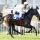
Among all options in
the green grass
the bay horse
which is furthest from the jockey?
the green grass

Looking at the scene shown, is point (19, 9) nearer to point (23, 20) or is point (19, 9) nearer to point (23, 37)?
point (23, 20)

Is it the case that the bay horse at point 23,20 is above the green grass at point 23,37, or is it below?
above

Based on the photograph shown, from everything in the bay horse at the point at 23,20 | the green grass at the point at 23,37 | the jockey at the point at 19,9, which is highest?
the jockey at the point at 19,9

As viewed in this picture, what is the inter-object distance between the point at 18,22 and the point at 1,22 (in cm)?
17

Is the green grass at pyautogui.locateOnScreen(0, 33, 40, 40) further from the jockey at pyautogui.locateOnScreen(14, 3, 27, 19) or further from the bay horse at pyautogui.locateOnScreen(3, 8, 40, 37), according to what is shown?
the jockey at pyautogui.locateOnScreen(14, 3, 27, 19)

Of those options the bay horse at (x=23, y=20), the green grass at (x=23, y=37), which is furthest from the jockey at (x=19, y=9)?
the green grass at (x=23, y=37)

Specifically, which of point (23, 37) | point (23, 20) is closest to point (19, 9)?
point (23, 20)

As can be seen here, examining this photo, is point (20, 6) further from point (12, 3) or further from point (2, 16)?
point (2, 16)

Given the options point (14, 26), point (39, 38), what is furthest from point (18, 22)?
point (39, 38)

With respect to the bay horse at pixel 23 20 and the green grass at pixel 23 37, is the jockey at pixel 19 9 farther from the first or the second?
the green grass at pixel 23 37

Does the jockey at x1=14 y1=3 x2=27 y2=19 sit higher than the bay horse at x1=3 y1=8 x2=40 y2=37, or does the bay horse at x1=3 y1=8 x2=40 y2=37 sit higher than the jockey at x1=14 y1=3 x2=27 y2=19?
the jockey at x1=14 y1=3 x2=27 y2=19

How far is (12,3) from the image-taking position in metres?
1.72

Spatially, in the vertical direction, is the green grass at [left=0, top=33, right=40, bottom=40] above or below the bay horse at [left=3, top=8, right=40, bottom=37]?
below

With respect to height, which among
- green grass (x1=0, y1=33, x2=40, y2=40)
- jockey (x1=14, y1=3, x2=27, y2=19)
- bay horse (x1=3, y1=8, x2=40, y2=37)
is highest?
jockey (x1=14, y1=3, x2=27, y2=19)
